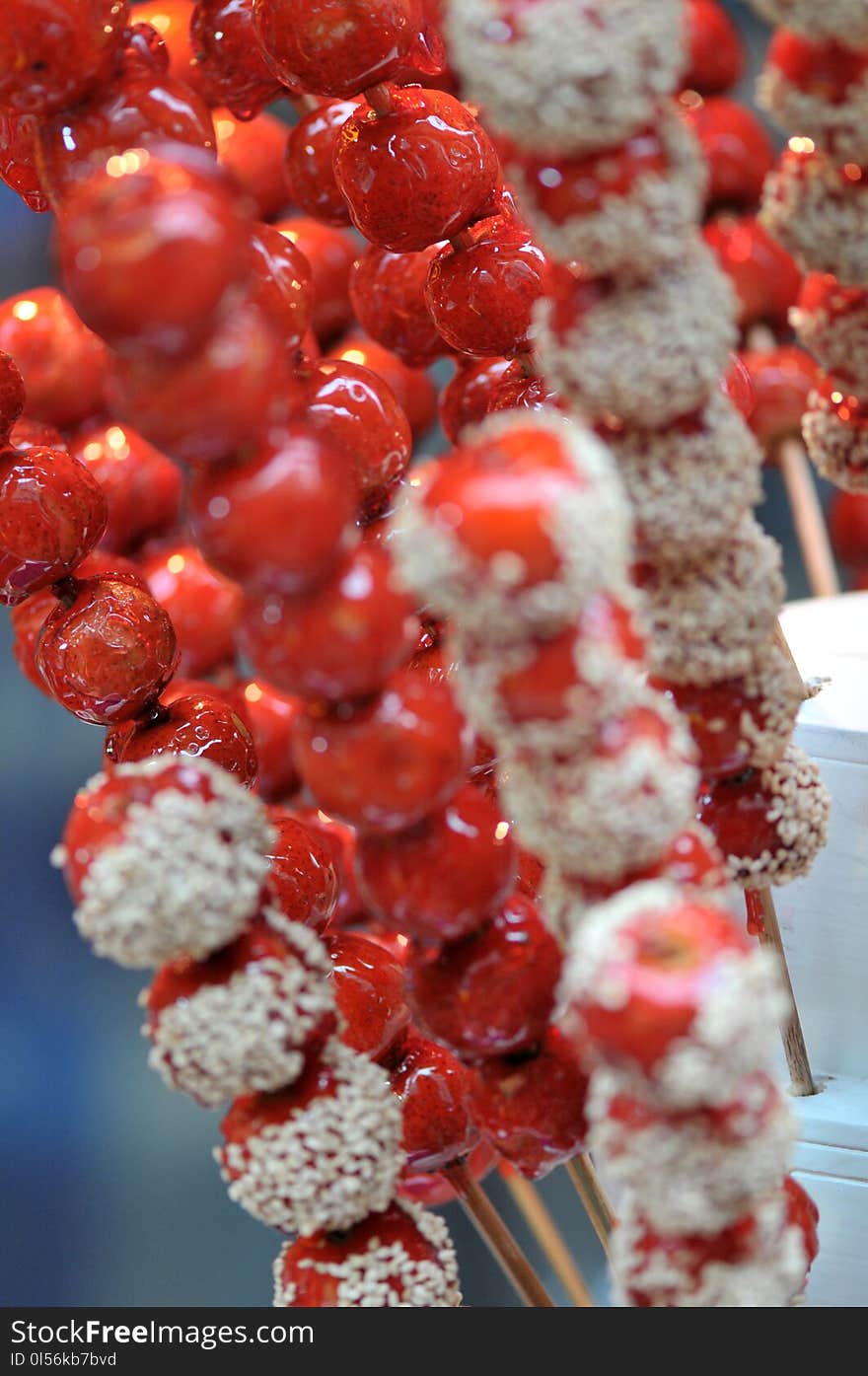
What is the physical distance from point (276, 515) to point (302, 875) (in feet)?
0.67

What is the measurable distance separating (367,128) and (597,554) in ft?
0.69

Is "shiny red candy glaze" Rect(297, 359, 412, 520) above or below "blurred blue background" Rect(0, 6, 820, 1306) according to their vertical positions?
above

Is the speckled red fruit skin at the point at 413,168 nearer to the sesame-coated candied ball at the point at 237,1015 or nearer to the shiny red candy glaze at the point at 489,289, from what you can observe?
the shiny red candy glaze at the point at 489,289

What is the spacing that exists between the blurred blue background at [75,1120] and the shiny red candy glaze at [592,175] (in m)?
0.64

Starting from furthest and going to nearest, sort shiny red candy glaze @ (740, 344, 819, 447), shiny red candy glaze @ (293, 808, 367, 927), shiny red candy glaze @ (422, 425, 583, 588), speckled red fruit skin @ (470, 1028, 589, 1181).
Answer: shiny red candy glaze @ (740, 344, 819, 447) < shiny red candy glaze @ (293, 808, 367, 927) < speckled red fruit skin @ (470, 1028, 589, 1181) < shiny red candy glaze @ (422, 425, 583, 588)

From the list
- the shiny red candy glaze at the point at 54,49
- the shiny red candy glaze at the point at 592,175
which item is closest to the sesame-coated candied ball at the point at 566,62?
the shiny red candy glaze at the point at 592,175

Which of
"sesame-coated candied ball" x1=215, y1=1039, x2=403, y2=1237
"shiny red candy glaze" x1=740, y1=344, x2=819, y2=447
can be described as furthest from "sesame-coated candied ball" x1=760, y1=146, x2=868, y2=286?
"shiny red candy glaze" x1=740, y1=344, x2=819, y2=447

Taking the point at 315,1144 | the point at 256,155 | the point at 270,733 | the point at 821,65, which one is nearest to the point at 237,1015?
the point at 315,1144

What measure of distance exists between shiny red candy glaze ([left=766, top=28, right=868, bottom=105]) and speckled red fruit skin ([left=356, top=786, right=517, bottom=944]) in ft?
0.57

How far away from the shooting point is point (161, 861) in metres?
0.34

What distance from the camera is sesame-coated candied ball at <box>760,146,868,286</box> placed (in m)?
0.35

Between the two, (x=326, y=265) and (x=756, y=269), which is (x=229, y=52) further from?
(x=756, y=269)

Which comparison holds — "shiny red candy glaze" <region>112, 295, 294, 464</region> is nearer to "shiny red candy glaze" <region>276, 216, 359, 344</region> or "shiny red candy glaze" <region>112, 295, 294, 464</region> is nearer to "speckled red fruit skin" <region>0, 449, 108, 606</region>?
"speckled red fruit skin" <region>0, 449, 108, 606</region>

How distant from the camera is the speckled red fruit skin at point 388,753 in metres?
0.33
